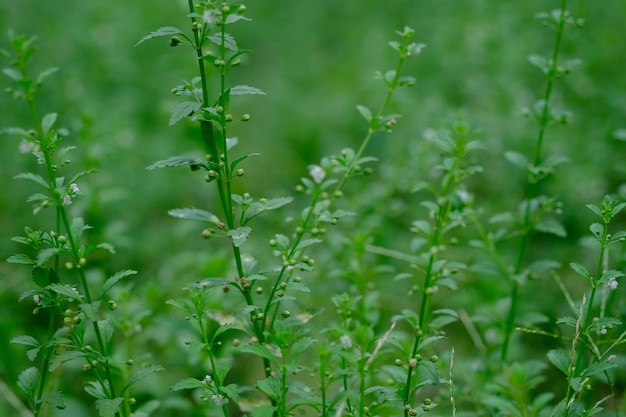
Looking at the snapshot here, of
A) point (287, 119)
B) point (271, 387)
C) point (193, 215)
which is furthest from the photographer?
point (287, 119)

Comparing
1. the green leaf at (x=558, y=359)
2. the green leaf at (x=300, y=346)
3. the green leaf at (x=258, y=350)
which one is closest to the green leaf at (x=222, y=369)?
the green leaf at (x=258, y=350)

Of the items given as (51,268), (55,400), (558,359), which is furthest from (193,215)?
(558,359)

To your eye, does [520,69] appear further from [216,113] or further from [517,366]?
[216,113]

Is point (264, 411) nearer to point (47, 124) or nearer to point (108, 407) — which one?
point (108, 407)

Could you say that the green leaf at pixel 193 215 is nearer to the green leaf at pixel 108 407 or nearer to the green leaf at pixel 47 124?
the green leaf at pixel 47 124

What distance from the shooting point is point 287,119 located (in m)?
5.77

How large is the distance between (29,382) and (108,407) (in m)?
0.33

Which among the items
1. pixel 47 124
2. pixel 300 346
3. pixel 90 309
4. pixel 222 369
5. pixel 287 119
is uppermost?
pixel 47 124

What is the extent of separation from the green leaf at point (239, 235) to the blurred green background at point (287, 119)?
105 cm

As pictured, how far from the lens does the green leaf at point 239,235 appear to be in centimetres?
202

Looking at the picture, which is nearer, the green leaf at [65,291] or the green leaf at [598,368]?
the green leaf at [65,291]

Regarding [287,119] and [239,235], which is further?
[287,119]

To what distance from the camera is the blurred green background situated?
379 cm

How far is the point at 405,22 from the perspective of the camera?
645cm
